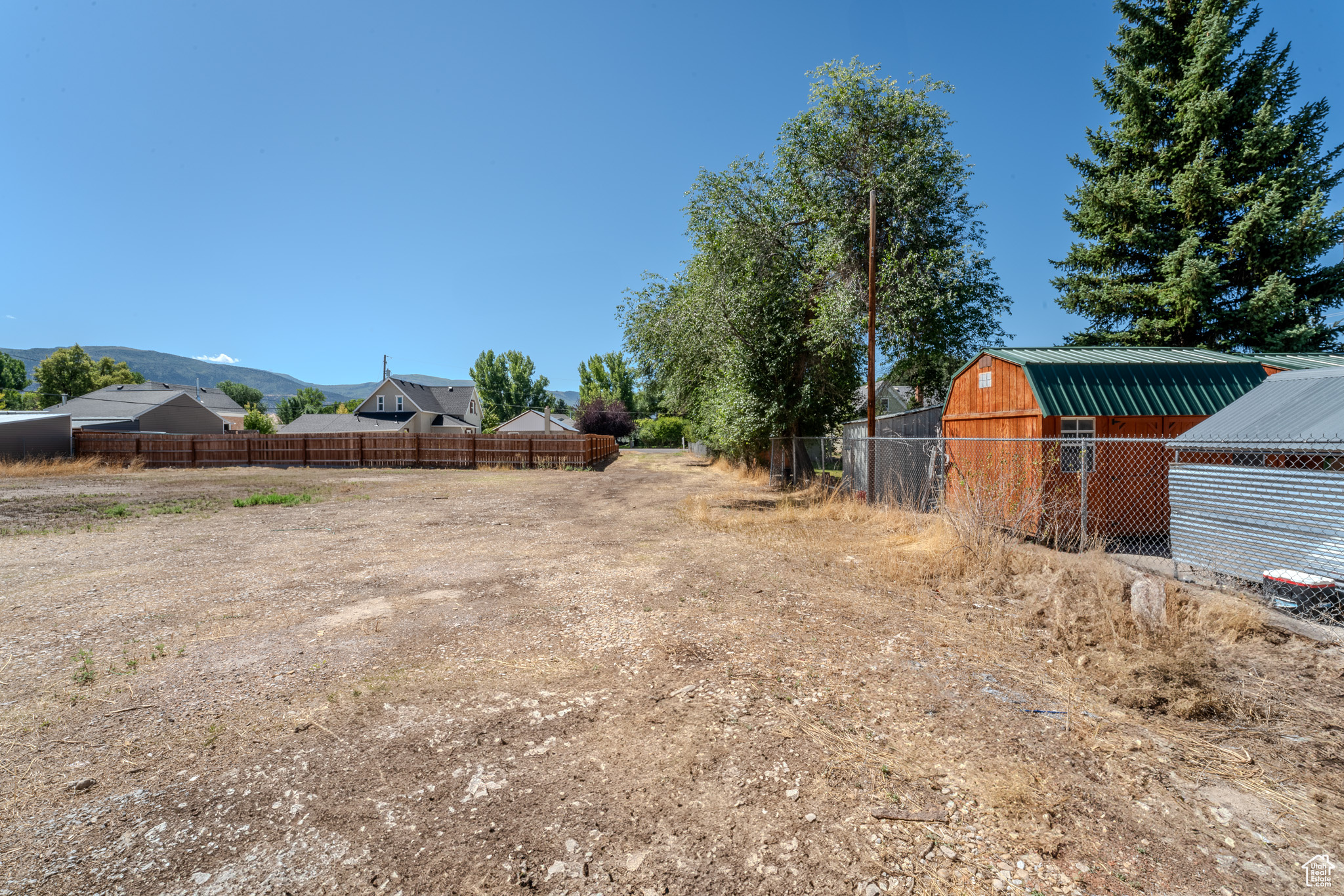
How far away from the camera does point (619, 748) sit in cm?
321

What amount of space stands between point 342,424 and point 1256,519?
5025cm

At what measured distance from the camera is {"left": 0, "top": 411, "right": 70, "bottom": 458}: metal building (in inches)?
1016

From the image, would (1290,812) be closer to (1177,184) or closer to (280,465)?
(1177,184)

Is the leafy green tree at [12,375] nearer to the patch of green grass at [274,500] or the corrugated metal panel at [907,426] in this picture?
the patch of green grass at [274,500]

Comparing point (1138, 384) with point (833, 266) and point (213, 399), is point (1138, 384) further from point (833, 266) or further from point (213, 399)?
point (213, 399)

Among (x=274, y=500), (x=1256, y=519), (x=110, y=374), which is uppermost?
(x=110, y=374)

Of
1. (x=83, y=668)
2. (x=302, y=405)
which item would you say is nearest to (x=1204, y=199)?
(x=83, y=668)

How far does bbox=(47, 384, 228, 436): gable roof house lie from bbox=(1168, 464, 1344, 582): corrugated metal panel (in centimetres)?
4679

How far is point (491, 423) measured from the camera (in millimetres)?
73188

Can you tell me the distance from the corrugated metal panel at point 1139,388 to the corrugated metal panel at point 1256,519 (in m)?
2.71

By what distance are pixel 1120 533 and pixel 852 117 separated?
1326cm

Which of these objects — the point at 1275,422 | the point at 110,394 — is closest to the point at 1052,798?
the point at 1275,422

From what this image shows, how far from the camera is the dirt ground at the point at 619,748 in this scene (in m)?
2.34

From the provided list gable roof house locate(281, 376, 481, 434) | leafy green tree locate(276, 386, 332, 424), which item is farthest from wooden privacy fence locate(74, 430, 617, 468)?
leafy green tree locate(276, 386, 332, 424)
